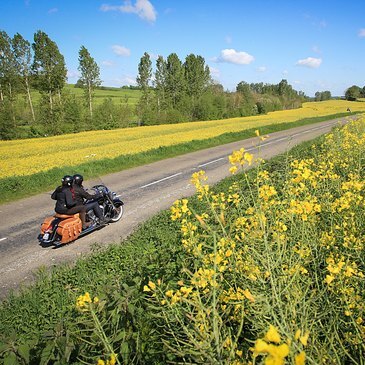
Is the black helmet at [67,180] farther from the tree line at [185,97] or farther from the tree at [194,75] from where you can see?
the tree at [194,75]

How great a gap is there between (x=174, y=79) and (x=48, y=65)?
22.3 m

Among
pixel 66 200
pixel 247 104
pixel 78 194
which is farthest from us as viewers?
pixel 247 104

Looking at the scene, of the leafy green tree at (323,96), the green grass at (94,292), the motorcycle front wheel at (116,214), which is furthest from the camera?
the leafy green tree at (323,96)

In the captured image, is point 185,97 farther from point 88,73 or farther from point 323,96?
point 323,96

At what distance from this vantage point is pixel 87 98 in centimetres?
4597

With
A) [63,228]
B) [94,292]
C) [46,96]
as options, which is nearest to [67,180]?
[63,228]

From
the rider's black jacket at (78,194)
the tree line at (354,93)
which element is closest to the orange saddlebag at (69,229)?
the rider's black jacket at (78,194)

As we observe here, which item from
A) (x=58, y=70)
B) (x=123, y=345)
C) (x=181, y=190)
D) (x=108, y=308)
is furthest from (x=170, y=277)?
(x=58, y=70)

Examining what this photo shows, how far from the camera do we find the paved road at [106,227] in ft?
19.2

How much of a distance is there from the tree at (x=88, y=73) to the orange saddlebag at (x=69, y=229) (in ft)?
131

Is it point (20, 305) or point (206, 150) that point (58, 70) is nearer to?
point (206, 150)

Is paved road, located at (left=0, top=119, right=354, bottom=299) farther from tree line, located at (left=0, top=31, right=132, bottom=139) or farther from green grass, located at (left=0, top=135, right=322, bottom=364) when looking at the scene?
tree line, located at (left=0, top=31, right=132, bottom=139)

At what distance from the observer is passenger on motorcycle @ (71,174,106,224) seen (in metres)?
6.78

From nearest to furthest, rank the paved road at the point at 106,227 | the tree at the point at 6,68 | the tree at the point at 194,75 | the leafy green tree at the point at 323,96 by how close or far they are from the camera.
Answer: the paved road at the point at 106,227
the tree at the point at 6,68
the tree at the point at 194,75
the leafy green tree at the point at 323,96
